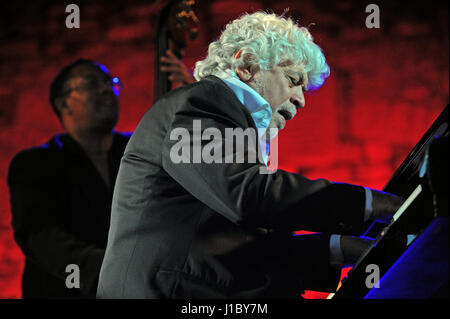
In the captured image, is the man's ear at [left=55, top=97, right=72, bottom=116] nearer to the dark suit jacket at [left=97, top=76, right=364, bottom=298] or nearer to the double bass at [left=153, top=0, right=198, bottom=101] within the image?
the double bass at [left=153, top=0, right=198, bottom=101]

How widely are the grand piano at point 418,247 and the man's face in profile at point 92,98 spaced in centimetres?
205

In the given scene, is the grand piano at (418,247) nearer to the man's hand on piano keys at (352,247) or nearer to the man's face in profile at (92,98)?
the man's hand on piano keys at (352,247)

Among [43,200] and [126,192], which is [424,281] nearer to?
[126,192]

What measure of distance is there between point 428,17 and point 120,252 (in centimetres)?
295

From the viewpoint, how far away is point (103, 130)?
118 inches

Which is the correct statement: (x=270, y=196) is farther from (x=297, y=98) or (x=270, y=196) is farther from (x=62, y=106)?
(x=62, y=106)

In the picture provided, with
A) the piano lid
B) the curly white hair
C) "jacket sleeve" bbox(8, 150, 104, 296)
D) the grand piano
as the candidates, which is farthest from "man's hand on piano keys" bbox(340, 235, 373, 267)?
"jacket sleeve" bbox(8, 150, 104, 296)

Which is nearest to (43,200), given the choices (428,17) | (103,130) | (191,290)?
(103,130)

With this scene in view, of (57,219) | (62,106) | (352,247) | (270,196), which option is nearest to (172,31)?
(62,106)

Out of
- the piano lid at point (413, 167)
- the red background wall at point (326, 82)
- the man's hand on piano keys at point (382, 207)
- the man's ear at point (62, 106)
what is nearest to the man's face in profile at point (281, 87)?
the piano lid at point (413, 167)

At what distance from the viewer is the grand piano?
0.96m

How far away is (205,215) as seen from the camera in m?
1.22

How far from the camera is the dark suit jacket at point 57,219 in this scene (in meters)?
2.46

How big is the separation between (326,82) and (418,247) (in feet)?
8.94
